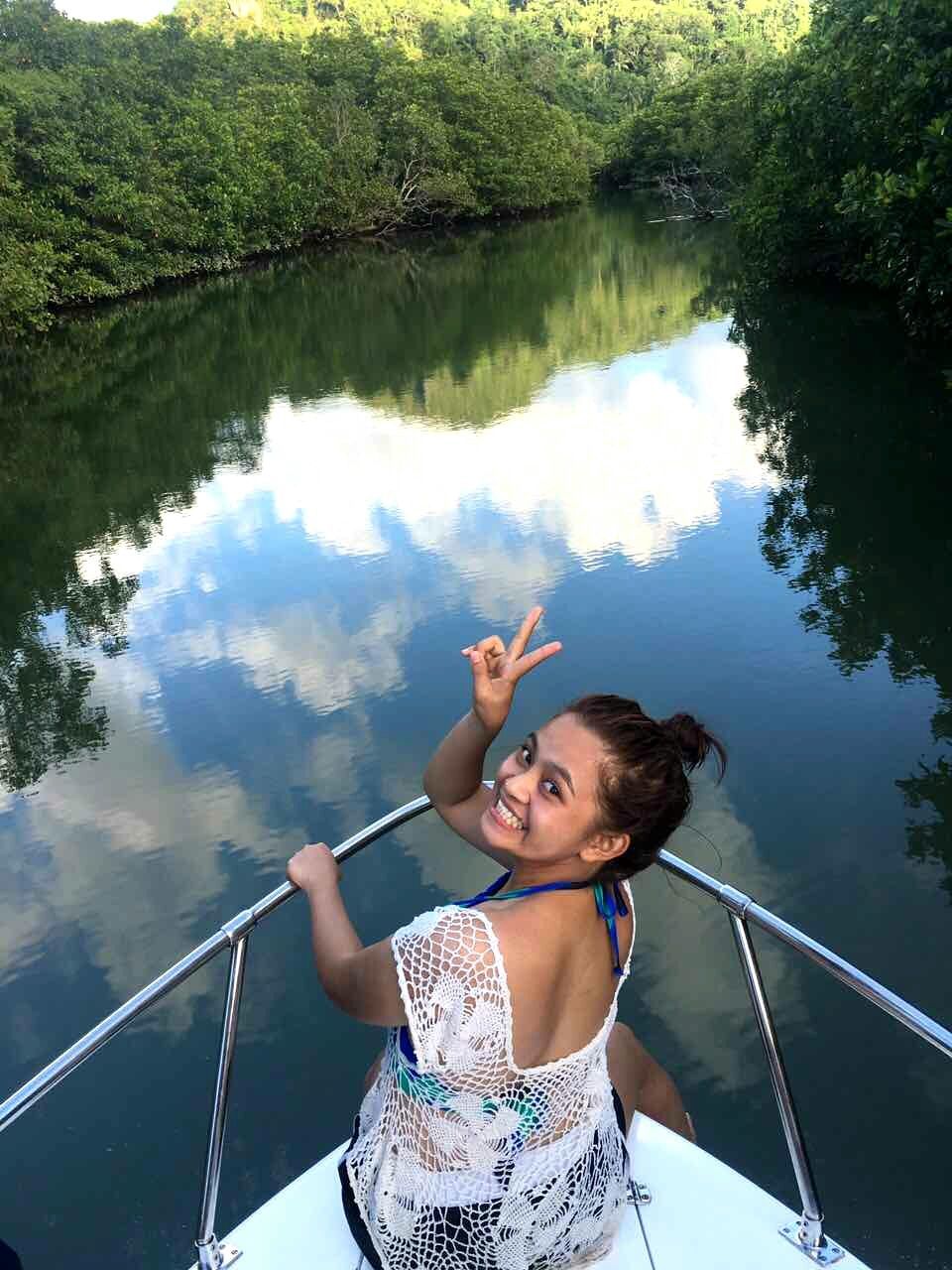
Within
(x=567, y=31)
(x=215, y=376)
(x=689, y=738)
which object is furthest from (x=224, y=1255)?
(x=567, y=31)

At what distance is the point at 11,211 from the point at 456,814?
19325mm

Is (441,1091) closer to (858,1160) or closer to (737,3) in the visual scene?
(858,1160)

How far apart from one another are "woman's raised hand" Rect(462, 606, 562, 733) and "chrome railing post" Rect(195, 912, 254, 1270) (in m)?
0.47

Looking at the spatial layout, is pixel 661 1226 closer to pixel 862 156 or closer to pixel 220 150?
pixel 862 156

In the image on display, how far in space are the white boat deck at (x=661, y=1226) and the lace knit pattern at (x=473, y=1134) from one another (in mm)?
124

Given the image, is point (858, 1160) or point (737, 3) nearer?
point (858, 1160)

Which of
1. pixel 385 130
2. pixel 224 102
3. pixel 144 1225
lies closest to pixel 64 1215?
pixel 144 1225

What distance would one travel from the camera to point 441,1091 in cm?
136

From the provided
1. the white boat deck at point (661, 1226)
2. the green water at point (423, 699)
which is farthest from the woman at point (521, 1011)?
the green water at point (423, 699)

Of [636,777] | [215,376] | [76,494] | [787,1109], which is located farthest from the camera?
[215,376]

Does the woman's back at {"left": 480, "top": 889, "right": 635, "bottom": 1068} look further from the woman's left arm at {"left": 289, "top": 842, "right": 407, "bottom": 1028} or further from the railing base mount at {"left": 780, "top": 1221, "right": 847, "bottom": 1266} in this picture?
the railing base mount at {"left": 780, "top": 1221, "right": 847, "bottom": 1266}

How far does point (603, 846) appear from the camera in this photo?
4.71ft

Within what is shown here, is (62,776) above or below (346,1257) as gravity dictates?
below

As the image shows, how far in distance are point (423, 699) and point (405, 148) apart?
3018cm
